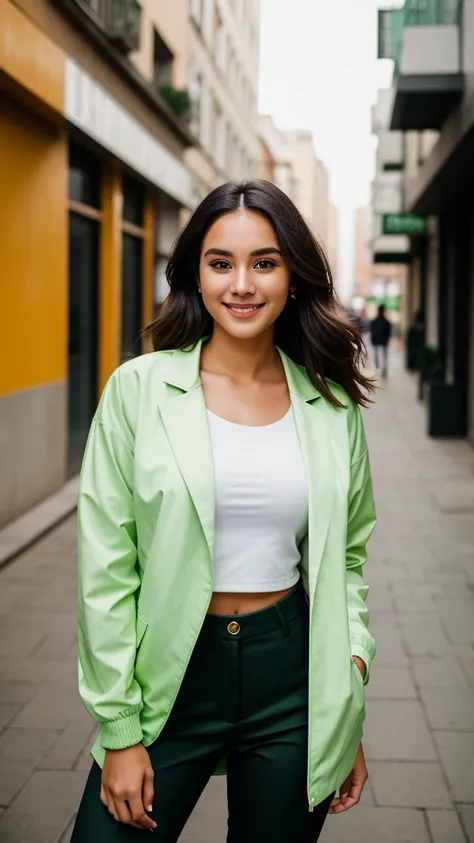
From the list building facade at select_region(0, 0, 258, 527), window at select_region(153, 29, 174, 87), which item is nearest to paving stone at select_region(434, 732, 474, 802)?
building facade at select_region(0, 0, 258, 527)

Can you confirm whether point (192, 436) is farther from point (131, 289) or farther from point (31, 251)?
point (131, 289)

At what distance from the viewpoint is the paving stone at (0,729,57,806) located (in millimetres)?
3840

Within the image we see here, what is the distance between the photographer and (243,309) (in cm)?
207

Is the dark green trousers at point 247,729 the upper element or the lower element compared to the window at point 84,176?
lower

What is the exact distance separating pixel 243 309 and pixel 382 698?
3198 millimetres

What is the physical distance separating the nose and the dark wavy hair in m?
0.12

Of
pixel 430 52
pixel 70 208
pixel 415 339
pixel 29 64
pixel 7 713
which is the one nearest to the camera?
pixel 7 713

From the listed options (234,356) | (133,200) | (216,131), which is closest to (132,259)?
(133,200)

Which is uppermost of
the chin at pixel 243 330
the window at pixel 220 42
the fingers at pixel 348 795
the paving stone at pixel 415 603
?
the window at pixel 220 42

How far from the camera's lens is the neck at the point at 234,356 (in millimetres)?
2176

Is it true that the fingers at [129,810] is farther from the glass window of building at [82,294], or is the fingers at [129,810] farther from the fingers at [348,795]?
the glass window of building at [82,294]

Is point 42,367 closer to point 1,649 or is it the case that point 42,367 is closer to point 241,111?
point 1,649

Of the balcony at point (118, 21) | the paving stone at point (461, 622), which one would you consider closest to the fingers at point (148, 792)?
the paving stone at point (461, 622)

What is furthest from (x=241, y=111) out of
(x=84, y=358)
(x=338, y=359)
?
(x=338, y=359)
